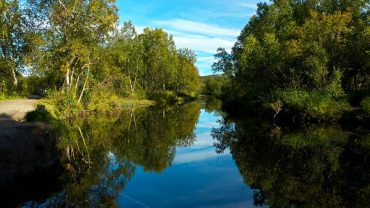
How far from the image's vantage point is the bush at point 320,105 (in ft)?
115

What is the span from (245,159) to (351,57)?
80.1 feet

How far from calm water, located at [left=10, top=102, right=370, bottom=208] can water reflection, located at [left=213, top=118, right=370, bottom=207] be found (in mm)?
35

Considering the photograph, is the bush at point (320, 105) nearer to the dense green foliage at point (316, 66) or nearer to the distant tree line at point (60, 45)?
the dense green foliage at point (316, 66)

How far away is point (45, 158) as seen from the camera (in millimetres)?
20953

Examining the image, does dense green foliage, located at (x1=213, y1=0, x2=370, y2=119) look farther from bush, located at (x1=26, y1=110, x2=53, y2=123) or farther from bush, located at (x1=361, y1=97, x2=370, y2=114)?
bush, located at (x1=26, y1=110, x2=53, y2=123)

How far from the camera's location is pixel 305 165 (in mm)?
19516

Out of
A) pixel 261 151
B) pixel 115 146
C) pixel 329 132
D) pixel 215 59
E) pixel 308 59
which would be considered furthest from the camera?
pixel 215 59

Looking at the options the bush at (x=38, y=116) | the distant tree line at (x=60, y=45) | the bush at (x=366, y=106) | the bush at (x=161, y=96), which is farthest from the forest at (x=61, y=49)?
the bush at (x=161, y=96)

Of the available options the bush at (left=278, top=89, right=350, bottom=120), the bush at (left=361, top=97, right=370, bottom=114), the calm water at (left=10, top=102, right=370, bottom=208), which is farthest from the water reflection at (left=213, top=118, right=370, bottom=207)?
the bush at (left=278, top=89, right=350, bottom=120)

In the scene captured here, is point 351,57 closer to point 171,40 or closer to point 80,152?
point 80,152

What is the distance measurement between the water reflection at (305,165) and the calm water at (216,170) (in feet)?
0.11

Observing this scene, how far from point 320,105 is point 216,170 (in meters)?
17.8

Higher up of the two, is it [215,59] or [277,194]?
[215,59]

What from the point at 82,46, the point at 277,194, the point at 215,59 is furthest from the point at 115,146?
the point at 215,59
